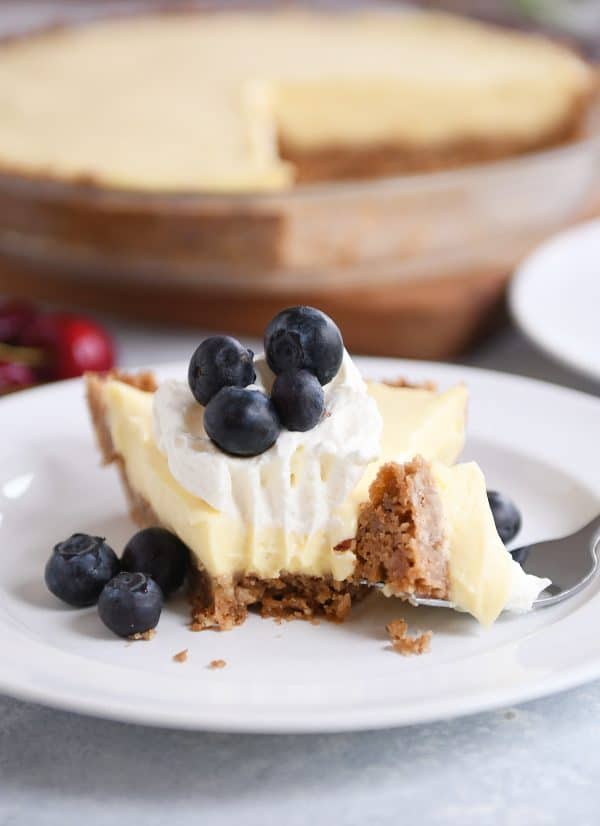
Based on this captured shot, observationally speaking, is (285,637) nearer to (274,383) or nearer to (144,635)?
(144,635)

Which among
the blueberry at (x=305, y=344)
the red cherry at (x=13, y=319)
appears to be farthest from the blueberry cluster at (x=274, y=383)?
the red cherry at (x=13, y=319)

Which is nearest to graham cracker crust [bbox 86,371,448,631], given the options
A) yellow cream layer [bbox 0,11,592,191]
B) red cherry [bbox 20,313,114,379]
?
red cherry [bbox 20,313,114,379]

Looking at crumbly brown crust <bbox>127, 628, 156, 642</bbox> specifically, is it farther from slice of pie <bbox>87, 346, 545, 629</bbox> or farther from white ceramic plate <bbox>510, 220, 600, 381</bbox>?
white ceramic plate <bbox>510, 220, 600, 381</bbox>

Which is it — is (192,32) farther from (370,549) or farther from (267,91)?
(370,549)

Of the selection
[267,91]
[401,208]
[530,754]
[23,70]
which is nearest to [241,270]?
[401,208]

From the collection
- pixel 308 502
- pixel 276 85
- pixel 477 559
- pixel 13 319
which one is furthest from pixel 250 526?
pixel 276 85
